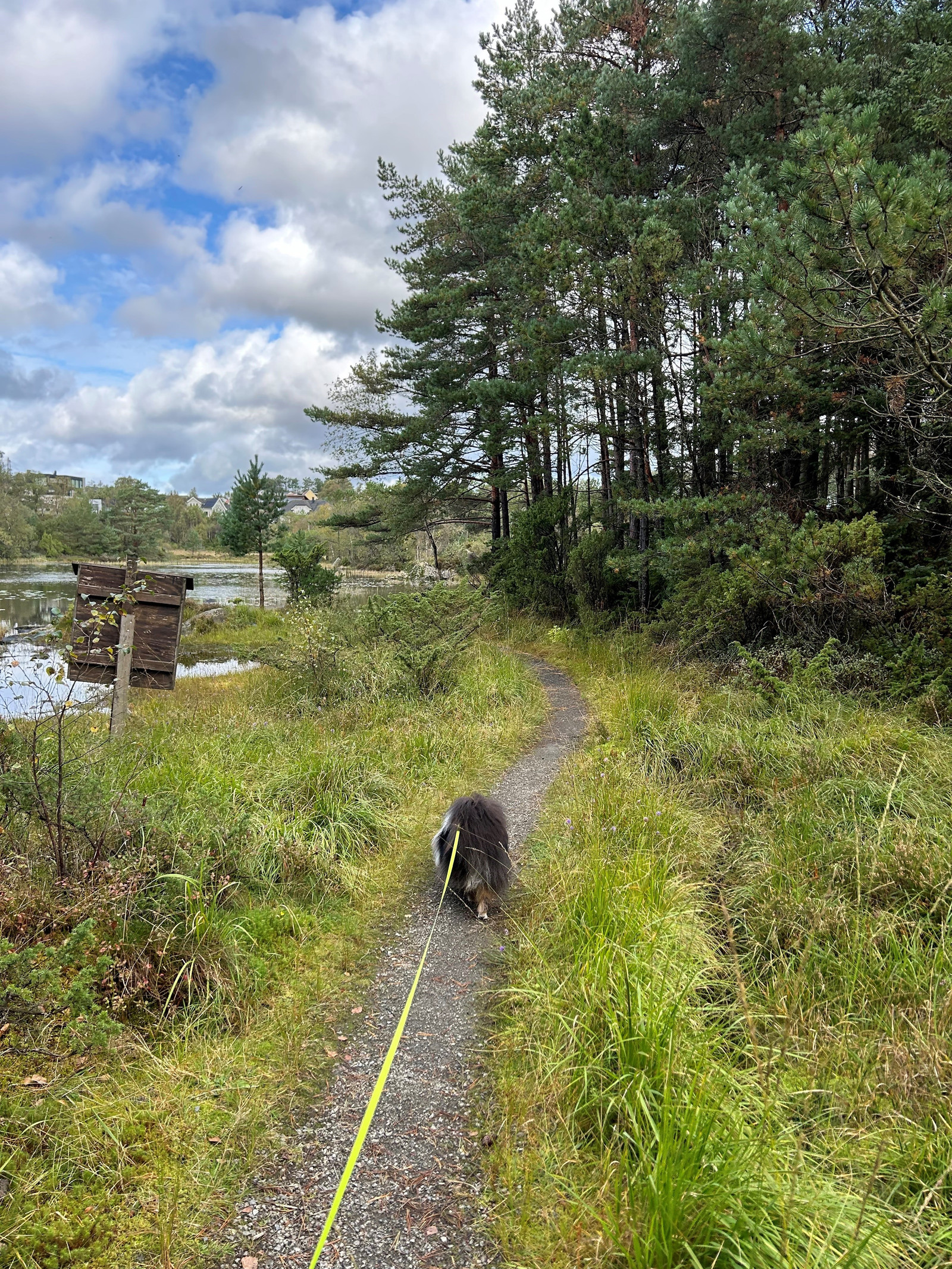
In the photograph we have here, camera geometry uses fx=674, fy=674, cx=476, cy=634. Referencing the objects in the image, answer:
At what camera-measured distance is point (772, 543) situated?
7.75 meters

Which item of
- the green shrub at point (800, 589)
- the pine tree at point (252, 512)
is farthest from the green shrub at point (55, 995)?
the pine tree at point (252, 512)

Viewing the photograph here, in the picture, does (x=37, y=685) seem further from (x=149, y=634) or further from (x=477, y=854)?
(x=477, y=854)

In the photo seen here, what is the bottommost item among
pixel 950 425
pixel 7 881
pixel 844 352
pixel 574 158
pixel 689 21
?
pixel 7 881

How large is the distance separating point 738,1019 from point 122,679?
16.9 ft

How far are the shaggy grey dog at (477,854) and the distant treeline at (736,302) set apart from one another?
478 centimetres

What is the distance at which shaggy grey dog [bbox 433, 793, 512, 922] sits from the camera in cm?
402

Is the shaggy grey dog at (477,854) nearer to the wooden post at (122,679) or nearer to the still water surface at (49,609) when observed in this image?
the still water surface at (49,609)

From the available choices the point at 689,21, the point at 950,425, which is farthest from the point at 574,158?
the point at 950,425

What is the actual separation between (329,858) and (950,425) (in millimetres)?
7692

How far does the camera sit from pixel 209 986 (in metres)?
3.07

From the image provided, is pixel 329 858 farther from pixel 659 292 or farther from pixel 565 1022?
pixel 659 292

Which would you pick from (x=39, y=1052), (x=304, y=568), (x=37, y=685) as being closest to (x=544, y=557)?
(x=304, y=568)

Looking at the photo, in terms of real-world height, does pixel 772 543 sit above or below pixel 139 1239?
above

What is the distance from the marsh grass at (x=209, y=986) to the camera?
208 cm
